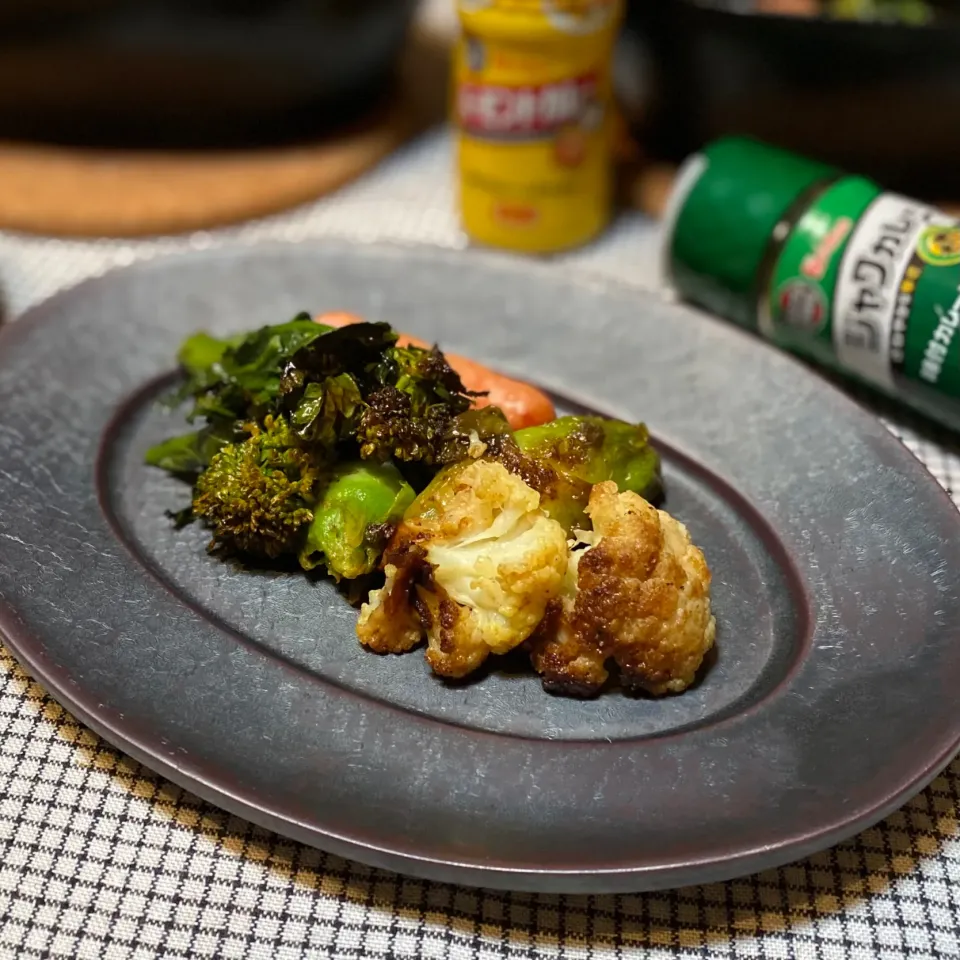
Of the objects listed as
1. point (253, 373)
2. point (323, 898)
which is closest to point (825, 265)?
point (253, 373)

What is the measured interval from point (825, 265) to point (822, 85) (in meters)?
0.71

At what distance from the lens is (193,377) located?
5.88ft

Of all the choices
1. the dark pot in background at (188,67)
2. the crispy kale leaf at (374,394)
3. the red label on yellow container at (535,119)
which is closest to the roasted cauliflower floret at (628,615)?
the crispy kale leaf at (374,394)

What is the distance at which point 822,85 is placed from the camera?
2354 mm

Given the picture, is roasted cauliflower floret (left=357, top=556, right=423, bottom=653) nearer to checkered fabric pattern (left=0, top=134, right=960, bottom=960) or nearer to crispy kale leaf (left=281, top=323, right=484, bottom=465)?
crispy kale leaf (left=281, top=323, right=484, bottom=465)

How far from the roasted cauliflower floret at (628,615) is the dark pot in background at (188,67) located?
177 centimetres

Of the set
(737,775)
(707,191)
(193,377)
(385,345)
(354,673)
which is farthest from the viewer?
(707,191)

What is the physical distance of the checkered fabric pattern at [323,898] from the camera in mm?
1138

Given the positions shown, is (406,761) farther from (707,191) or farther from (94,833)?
(707,191)

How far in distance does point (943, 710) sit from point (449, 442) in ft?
2.35

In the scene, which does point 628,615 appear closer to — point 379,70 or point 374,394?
point 374,394

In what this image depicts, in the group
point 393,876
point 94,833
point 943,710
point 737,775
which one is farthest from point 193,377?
point 943,710

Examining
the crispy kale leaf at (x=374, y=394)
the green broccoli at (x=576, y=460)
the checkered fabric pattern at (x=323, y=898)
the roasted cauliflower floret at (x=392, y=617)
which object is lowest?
the checkered fabric pattern at (x=323, y=898)

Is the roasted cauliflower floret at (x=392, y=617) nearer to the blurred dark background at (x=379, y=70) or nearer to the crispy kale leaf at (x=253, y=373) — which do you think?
the crispy kale leaf at (x=253, y=373)
